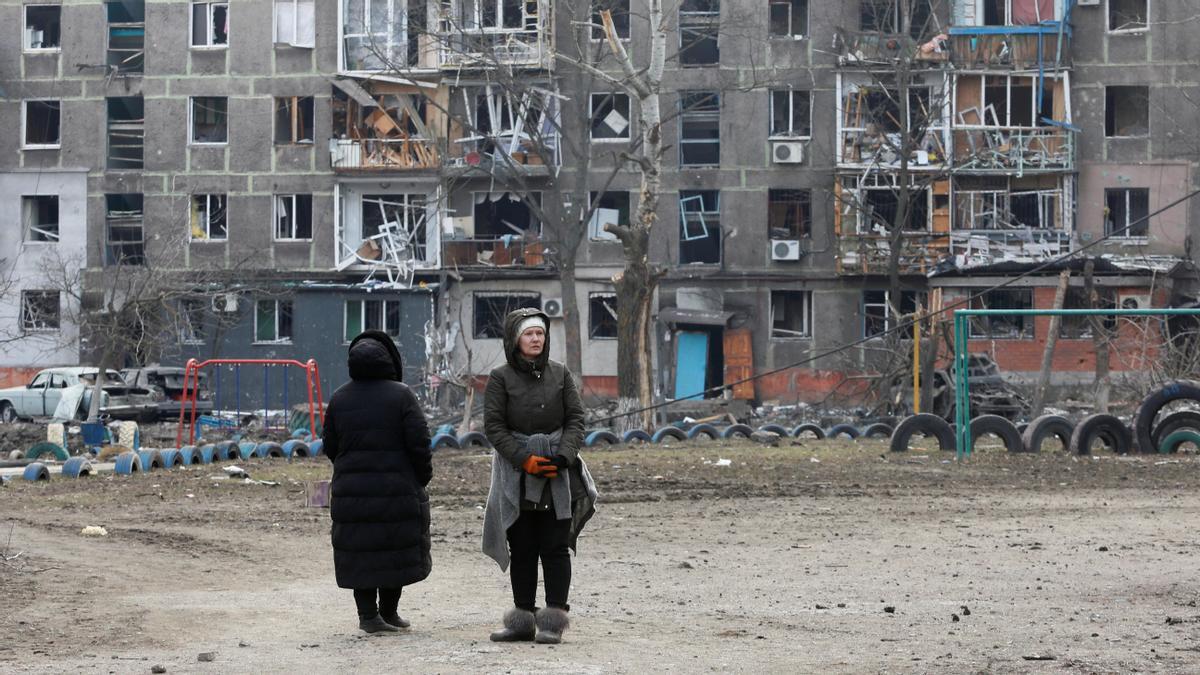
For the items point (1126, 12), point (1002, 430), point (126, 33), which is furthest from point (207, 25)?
point (1002, 430)

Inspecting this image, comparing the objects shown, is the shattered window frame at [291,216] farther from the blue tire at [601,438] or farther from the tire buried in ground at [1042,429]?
the tire buried in ground at [1042,429]

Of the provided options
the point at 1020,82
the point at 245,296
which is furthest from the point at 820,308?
the point at 245,296

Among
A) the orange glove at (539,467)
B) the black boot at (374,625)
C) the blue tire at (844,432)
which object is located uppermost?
the orange glove at (539,467)

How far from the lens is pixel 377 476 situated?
8852 millimetres

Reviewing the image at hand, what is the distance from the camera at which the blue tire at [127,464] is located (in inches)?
851

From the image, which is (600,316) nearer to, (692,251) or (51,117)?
(692,251)

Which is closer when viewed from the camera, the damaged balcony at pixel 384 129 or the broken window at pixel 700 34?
the broken window at pixel 700 34

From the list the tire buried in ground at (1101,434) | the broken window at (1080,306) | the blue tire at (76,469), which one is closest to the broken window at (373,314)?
the broken window at (1080,306)

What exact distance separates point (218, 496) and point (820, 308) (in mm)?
33040

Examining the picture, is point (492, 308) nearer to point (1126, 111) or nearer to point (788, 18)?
point (788, 18)

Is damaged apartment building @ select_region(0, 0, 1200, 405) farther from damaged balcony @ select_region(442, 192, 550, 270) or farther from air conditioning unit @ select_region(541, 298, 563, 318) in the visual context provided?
air conditioning unit @ select_region(541, 298, 563, 318)

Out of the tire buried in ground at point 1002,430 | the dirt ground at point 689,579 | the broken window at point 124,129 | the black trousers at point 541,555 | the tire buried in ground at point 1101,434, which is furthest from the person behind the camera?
the broken window at point 124,129

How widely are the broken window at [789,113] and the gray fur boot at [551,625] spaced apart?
139 feet

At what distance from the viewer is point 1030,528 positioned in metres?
14.6
